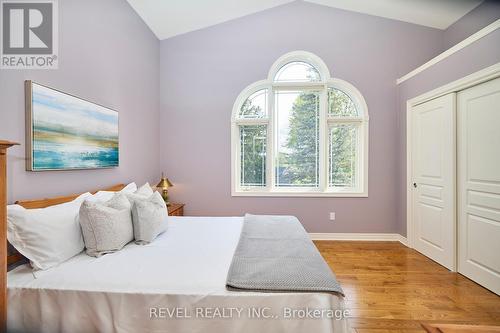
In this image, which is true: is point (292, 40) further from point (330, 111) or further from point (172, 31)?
point (172, 31)

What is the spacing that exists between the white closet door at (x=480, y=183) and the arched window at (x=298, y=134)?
1.31 meters

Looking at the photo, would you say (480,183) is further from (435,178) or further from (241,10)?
(241,10)

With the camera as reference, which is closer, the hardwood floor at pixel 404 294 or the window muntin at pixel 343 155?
the hardwood floor at pixel 404 294

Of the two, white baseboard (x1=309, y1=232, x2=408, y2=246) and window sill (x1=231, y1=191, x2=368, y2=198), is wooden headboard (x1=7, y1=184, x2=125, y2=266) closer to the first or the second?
window sill (x1=231, y1=191, x2=368, y2=198)

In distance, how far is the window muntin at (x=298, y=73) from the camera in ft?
12.8

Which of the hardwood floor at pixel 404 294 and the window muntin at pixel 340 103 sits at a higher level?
the window muntin at pixel 340 103

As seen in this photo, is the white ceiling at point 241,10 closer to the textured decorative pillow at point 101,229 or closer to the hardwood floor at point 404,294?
the textured decorative pillow at point 101,229

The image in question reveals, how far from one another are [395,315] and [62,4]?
3797mm

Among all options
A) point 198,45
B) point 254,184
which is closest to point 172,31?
point 198,45

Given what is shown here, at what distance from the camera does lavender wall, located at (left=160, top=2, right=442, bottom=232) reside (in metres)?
3.77

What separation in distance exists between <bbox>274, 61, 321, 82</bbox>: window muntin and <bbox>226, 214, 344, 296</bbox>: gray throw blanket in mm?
2680

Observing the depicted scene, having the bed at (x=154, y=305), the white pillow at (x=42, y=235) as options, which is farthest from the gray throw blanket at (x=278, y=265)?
the white pillow at (x=42, y=235)
